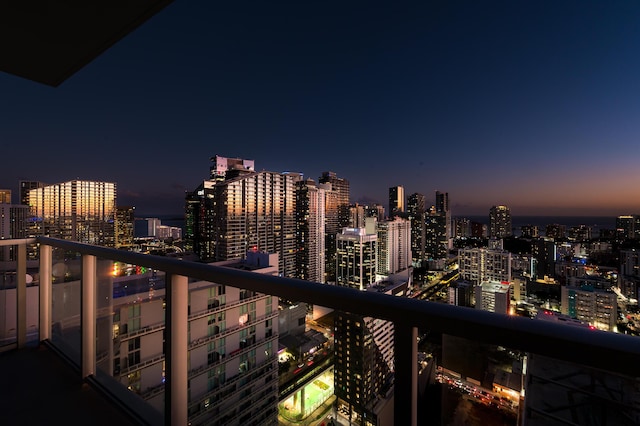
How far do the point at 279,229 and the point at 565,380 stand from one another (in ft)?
87.7

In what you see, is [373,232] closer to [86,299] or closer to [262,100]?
[262,100]

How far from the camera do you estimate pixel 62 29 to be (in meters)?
1.30

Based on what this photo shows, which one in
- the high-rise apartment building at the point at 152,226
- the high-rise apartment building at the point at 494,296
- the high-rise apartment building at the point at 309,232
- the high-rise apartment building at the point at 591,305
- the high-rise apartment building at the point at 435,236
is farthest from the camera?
the high-rise apartment building at the point at 152,226

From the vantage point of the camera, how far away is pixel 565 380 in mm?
555

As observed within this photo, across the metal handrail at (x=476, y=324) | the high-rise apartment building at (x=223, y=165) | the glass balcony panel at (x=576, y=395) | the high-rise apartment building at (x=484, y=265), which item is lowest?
the high-rise apartment building at (x=484, y=265)

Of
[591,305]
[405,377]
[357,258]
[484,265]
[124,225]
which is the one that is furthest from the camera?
[124,225]

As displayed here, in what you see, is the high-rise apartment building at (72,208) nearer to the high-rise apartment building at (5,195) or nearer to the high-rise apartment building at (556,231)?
the high-rise apartment building at (5,195)

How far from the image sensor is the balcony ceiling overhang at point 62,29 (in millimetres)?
1154

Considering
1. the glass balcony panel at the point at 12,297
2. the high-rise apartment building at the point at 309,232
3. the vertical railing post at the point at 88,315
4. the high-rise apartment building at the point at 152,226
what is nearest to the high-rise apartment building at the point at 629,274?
the high-rise apartment building at the point at 309,232

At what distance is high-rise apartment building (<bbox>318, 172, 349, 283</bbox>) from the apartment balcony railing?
32.6 metres

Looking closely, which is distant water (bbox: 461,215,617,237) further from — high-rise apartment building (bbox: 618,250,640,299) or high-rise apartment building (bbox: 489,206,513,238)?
high-rise apartment building (bbox: 618,250,640,299)

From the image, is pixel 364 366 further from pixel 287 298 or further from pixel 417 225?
pixel 417 225

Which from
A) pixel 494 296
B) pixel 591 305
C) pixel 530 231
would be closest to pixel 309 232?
pixel 494 296

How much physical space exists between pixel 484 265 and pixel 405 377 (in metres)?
36.0
